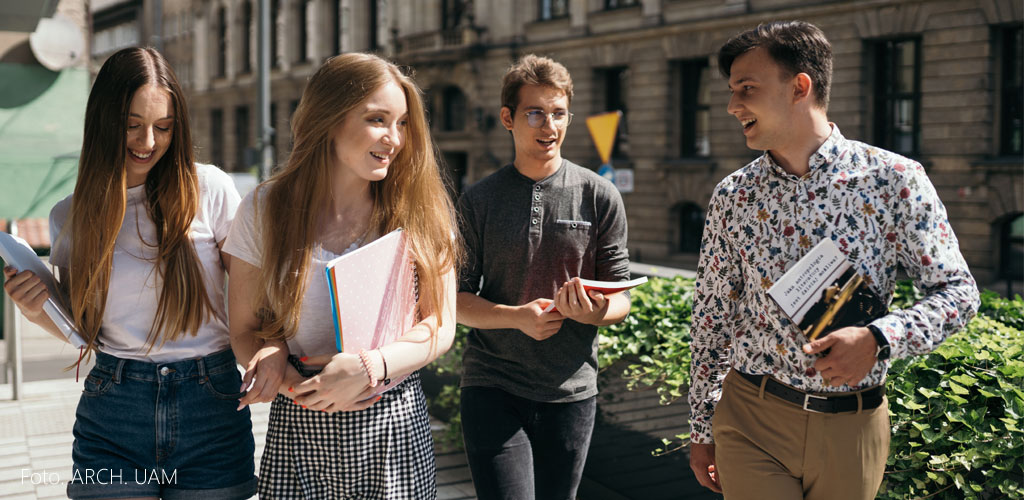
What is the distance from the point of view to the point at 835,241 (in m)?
2.26

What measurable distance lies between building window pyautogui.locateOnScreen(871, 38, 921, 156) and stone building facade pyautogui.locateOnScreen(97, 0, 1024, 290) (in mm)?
32

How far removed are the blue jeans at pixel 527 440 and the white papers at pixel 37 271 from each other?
1.24 m

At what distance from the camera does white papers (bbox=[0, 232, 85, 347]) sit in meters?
2.25

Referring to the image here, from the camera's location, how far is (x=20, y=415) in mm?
6355

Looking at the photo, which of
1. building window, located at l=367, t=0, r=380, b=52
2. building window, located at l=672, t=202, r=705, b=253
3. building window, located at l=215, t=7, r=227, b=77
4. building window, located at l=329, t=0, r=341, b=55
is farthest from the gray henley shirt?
building window, located at l=215, t=7, r=227, b=77

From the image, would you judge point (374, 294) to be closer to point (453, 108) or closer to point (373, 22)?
point (453, 108)

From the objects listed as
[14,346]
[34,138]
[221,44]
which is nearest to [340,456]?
[14,346]

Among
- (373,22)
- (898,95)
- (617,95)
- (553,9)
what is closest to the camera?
(898,95)

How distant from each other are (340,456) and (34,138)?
31.6 ft

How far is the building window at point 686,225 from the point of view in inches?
926

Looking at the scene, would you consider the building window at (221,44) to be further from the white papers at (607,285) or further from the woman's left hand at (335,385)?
the woman's left hand at (335,385)

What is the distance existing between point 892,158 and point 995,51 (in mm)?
17618

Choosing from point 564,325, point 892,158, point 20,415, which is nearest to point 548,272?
point 564,325

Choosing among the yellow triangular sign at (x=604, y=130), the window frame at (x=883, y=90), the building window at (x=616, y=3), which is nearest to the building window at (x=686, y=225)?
the window frame at (x=883, y=90)
